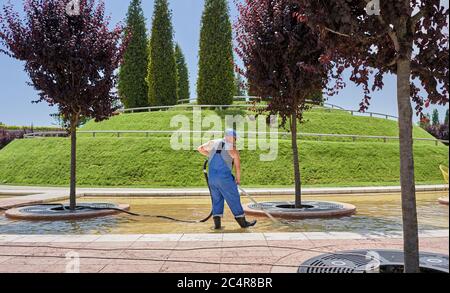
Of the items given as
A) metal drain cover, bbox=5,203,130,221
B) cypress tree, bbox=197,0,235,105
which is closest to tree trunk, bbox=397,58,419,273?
metal drain cover, bbox=5,203,130,221

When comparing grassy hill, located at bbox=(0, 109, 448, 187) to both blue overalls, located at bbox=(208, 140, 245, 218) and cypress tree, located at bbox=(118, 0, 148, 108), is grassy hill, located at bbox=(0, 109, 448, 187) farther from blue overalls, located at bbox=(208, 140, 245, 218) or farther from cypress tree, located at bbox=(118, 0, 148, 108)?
cypress tree, located at bbox=(118, 0, 148, 108)

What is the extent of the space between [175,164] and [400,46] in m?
19.4

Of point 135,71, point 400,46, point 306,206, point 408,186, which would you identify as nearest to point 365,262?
point 408,186

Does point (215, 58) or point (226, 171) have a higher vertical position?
point (215, 58)

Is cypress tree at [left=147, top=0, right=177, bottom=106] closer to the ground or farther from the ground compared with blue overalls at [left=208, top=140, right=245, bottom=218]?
farther from the ground

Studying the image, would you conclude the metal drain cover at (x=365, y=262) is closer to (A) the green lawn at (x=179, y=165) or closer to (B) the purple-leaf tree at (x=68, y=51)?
(B) the purple-leaf tree at (x=68, y=51)

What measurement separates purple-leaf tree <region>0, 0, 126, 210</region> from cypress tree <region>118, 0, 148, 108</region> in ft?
107

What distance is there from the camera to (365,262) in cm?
520

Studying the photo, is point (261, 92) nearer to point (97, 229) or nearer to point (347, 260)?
point (97, 229)

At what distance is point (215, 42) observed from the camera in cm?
4069

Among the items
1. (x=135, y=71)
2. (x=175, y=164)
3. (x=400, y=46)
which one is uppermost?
(x=135, y=71)

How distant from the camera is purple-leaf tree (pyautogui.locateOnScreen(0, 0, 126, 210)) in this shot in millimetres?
10648

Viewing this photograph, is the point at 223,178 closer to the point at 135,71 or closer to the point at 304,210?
the point at 304,210
